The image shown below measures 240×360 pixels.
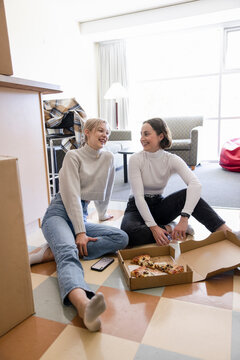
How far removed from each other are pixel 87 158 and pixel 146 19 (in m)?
3.87

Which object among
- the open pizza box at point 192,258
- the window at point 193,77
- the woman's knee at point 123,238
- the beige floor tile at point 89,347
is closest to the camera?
the beige floor tile at point 89,347

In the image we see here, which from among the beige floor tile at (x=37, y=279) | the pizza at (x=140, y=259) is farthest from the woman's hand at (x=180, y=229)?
the beige floor tile at (x=37, y=279)

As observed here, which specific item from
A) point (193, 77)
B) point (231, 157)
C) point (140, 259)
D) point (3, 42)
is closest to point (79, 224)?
point (140, 259)

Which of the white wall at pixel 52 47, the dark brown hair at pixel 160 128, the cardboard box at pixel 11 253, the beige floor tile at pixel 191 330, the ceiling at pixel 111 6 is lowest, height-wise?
the beige floor tile at pixel 191 330

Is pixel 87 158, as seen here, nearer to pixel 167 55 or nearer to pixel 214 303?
pixel 214 303

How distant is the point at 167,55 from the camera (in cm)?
520

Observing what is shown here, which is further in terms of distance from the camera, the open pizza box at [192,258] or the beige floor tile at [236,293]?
the open pizza box at [192,258]

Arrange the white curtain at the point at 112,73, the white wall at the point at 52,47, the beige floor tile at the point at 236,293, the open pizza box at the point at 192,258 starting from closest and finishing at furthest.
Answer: the beige floor tile at the point at 236,293
the open pizza box at the point at 192,258
the white wall at the point at 52,47
the white curtain at the point at 112,73

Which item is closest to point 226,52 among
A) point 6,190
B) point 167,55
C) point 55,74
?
point 167,55

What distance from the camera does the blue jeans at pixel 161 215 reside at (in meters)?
1.51

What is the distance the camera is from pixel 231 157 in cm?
392

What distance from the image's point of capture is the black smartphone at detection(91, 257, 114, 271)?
1.28 metres

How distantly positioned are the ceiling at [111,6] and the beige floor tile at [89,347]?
14.6ft

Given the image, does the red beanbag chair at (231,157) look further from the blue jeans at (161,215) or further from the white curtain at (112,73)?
the blue jeans at (161,215)
